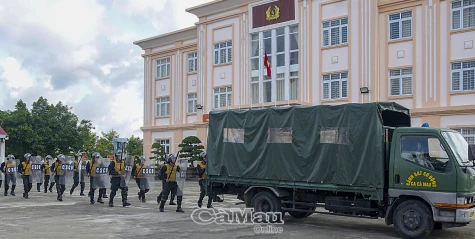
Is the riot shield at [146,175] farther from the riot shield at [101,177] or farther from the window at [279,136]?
the window at [279,136]

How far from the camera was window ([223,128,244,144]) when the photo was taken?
1413 centimetres

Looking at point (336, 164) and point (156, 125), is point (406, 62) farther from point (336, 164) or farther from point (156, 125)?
point (156, 125)

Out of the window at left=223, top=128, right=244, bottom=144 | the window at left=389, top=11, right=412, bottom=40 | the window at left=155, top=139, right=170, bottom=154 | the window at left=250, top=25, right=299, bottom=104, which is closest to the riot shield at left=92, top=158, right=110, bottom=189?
the window at left=223, top=128, right=244, bottom=144

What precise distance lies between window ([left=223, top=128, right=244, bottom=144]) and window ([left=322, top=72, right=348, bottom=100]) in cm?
1714

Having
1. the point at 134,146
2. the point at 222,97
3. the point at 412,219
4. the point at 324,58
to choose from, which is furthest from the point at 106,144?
the point at 412,219

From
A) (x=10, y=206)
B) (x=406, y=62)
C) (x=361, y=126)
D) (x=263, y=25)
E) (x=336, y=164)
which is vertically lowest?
(x=10, y=206)

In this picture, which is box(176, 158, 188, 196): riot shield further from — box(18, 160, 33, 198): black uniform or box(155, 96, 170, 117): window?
box(155, 96, 170, 117): window

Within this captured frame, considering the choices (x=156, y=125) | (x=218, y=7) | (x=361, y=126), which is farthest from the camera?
(x=156, y=125)

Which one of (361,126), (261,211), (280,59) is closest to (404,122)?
(361,126)

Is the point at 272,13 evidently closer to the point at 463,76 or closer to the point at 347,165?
the point at 463,76

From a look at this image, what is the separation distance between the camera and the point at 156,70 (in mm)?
44156

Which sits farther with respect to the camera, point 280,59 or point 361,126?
point 280,59

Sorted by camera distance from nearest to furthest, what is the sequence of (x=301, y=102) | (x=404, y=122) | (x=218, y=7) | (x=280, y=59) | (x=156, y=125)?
1. (x=404, y=122)
2. (x=301, y=102)
3. (x=280, y=59)
4. (x=218, y=7)
5. (x=156, y=125)

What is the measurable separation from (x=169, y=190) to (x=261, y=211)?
3930 millimetres
